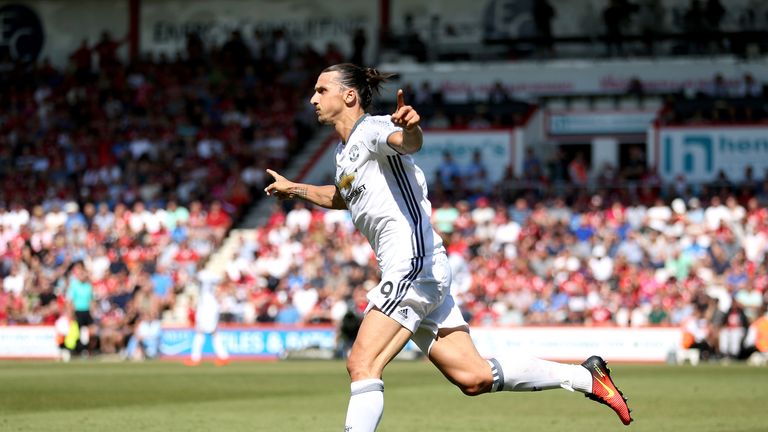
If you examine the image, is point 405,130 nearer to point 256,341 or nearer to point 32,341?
point 256,341

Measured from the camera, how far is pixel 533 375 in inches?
314

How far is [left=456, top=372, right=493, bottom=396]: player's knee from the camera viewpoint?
7.68m

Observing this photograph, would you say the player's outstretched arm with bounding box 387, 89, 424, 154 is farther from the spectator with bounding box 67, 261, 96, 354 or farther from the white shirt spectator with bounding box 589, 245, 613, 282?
the spectator with bounding box 67, 261, 96, 354

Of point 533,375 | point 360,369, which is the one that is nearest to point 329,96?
point 360,369

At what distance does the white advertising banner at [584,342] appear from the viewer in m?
26.1

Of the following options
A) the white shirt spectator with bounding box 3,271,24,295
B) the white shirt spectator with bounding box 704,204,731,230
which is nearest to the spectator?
the white shirt spectator with bounding box 3,271,24,295

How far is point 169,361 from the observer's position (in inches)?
1077

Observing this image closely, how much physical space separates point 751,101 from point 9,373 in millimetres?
19871

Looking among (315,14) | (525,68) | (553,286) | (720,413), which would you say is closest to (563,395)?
(720,413)

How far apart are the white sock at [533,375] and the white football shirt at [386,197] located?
83 cm

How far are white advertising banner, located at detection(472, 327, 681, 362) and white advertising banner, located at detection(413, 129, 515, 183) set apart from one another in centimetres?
824

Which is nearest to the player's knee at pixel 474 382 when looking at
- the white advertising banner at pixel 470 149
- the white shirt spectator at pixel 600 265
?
the white shirt spectator at pixel 600 265

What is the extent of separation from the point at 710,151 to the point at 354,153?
88.5 feet

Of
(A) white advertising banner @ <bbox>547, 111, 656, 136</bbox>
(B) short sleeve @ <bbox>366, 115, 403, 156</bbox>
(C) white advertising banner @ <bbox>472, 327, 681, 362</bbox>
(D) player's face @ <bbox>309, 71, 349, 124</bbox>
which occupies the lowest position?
(C) white advertising banner @ <bbox>472, 327, 681, 362</bbox>
